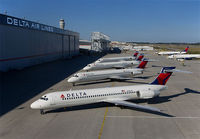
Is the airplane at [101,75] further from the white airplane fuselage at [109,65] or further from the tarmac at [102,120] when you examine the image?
the white airplane fuselage at [109,65]

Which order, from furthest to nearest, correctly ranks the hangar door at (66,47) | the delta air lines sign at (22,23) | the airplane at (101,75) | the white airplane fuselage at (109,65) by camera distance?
the hangar door at (66,47)
the white airplane fuselage at (109,65)
the delta air lines sign at (22,23)
the airplane at (101,75)

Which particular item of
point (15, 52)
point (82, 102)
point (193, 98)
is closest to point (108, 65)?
point (15, 52)

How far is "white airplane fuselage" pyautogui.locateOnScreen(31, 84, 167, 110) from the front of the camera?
1933cm

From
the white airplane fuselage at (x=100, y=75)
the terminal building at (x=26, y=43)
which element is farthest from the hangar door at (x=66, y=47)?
the white airplane fuselage at (x=100, y=75)

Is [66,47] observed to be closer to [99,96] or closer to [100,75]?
[100,75]

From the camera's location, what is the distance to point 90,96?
20.8 m

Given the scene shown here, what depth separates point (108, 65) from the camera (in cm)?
5069

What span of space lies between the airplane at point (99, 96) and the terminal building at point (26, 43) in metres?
25.8

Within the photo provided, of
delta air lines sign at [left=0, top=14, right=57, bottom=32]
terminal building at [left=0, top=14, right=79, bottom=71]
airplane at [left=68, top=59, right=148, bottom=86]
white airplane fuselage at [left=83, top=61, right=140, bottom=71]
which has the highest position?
delta air lines sign at [left=0, top=14, right=57, bottom=32]

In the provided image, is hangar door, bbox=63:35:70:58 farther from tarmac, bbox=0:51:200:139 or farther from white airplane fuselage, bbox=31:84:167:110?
white airplane fuselage, bbox=31:84:167:110

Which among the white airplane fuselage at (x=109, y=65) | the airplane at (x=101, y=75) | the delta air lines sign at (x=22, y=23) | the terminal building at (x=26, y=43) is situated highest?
the delta air lines sign at (x=22, y=23)

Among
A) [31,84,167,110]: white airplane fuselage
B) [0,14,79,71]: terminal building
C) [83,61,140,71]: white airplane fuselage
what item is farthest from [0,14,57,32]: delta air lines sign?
[31,84,167,110]: white airplane fuselage

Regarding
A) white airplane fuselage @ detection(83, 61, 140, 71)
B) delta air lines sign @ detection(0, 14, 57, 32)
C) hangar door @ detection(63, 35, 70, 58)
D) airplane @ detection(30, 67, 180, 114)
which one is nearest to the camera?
airplane @ detection(30, 67, 180, 114)

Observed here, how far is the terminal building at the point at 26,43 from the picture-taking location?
40531mm
